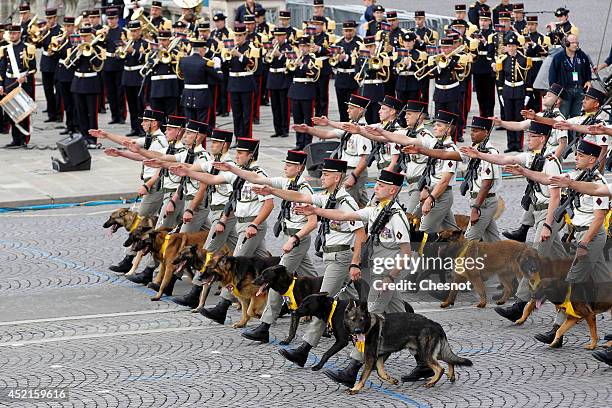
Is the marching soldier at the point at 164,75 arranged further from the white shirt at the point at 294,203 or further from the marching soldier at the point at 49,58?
the white shirt at the point at 294,203

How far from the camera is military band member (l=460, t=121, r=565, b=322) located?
14773 mm

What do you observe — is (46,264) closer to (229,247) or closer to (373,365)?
(229,247)

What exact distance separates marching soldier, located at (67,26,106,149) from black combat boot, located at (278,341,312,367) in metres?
14.4

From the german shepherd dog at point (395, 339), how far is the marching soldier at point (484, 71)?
15.1 m

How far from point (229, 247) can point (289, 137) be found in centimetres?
1143

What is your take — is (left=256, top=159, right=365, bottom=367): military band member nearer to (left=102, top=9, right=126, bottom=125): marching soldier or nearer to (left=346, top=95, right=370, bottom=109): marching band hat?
(left=346, top=95, right=370, bottom=109): marching band hat

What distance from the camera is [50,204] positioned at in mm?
22094

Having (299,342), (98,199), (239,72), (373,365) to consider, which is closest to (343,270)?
(299,342)

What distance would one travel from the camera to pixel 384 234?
45.5 ft

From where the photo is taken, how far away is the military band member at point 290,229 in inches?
564

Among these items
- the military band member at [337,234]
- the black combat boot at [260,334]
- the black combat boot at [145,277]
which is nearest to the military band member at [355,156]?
the black combat boot at [145,277]

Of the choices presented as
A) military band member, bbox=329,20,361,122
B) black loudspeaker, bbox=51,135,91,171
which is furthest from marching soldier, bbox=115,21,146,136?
military band member, bbox=329,20,361,122

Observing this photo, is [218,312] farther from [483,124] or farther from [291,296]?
[483,124]

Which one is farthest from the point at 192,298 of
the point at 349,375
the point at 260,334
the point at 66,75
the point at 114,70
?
the point at 114,70
